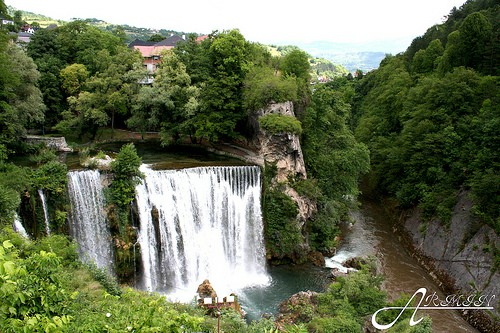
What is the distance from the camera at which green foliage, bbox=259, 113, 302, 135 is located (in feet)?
81.9

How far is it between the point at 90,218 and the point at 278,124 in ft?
38.4

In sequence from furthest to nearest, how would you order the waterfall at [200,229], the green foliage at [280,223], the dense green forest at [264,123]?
the green foliage at [280,223] < the waterfall at [200,229] < the dense green forest at [264,123]

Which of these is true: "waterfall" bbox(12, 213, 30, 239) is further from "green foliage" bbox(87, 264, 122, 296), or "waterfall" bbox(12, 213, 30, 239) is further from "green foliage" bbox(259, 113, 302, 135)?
"green foliage" bbox(259, 113, 302, 135)

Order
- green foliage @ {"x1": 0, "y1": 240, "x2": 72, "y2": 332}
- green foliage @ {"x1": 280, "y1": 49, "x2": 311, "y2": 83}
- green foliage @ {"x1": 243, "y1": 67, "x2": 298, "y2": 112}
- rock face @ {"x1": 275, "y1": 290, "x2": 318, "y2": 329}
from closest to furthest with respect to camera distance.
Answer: green foliage @ {"x1": 0, "y1": 240, "x2": 72, "y2": 332} → rock face @ {"x1": 275, "y1": 290, "x2": 318, "y2": 329} → green foliage @ {"x1": 243, "y1": 67, "x2": 298, "y2": 112} → green foliage @ {"x1": 280, "y1": 49, "x2": 311, "y2": 83}

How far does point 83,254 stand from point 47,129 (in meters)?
15.7

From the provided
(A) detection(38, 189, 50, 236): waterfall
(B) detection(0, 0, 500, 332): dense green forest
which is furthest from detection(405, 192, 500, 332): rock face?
(A) detection(38, 189, 50, 236): waterfall

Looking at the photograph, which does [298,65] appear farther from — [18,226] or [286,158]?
[18,226]

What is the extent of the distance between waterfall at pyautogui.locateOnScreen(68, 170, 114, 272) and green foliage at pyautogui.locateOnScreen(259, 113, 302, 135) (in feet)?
32.9

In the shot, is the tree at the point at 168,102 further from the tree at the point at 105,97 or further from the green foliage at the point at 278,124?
the green foliage at the point at 278,124

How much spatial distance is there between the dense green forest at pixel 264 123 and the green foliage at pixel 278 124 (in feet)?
0.29

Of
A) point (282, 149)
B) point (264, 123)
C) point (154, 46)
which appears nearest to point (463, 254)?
point (282, 149)

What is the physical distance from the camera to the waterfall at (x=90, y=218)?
1991cm

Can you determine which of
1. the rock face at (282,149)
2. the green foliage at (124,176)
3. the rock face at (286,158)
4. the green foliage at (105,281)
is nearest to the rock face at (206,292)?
the green foliage at (124,176)

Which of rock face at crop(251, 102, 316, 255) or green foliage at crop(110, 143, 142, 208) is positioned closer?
green foliage at crop(110, 143, 142, 208)
